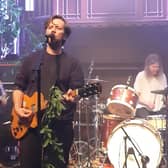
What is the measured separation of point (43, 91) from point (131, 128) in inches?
71.9

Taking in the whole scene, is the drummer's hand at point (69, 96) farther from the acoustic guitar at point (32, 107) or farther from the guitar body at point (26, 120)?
the guitar body at point (26, 120)

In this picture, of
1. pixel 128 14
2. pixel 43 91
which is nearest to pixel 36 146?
pixel 43 91

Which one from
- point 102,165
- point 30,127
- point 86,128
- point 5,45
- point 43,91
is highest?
point 5,45

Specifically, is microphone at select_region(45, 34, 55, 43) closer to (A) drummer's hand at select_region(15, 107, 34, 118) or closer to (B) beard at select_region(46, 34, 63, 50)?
(B) beard at select_region(46, 34, 63, 50)

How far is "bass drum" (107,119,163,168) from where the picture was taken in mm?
4453

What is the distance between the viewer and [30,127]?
2785mm

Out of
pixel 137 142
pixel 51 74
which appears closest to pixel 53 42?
pixel 51 74

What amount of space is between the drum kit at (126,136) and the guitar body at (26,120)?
72.0 inches

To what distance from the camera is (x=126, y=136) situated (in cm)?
449

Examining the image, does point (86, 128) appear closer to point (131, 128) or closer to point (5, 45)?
point (131, 128)

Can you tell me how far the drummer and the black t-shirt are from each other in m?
1.97

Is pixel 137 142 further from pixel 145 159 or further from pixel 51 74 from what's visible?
pixel 51 74

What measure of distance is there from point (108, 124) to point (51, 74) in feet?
6.83

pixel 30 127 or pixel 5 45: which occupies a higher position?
pixel 5 45
